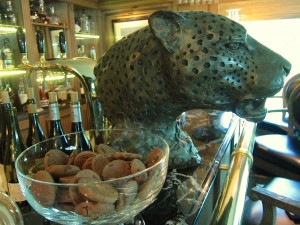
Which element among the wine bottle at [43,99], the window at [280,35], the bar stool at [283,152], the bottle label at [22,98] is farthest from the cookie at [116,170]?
the window at [280,35]

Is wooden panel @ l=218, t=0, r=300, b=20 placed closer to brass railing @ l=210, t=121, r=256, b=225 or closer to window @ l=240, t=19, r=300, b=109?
window @ l=240, t=19, r=300, b=109

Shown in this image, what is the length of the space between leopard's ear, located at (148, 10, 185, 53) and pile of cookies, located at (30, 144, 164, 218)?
215mm

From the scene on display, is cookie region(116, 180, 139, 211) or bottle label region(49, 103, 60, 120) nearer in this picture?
cookie region(116, 180, 139, 211)

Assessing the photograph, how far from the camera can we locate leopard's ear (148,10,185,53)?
433 mm

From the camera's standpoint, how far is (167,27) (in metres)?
0.44

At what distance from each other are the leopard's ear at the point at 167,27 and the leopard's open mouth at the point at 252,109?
0.17m

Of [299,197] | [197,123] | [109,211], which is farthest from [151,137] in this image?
[299,197]

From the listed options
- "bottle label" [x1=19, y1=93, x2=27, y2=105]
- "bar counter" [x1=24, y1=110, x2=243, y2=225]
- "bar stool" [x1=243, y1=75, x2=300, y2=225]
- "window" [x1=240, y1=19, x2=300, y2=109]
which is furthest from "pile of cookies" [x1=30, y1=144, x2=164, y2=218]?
"window" [x1=240, y1=19, x2=300, y2=109]

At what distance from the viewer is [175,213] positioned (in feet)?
1.45

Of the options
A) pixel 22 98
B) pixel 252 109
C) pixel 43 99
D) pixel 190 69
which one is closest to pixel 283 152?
pixel 252 109

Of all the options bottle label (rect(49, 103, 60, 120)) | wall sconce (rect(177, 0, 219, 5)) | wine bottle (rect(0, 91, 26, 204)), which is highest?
wall sconce (rect(177, 0, 219, 5))

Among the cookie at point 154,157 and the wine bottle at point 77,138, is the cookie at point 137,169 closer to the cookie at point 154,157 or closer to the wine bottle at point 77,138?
the cookie at point 154,157

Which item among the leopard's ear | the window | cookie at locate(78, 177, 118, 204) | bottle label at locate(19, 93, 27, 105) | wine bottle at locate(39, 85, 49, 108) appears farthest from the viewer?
the window

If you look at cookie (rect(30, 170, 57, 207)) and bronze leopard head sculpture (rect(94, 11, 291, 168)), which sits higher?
bronze leopard head sculpture (rect(94, 11, 291, 168))
